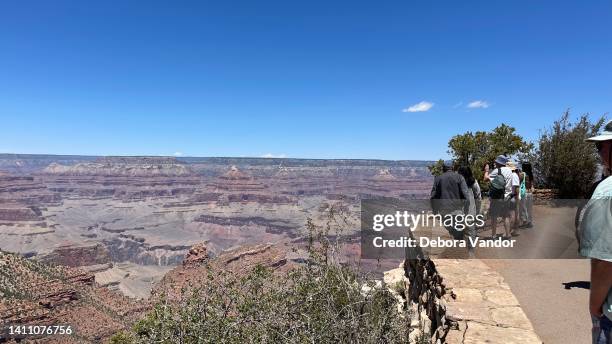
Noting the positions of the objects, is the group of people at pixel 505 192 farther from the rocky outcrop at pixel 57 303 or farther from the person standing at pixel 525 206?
the rocky outcrop at pixel 57 303

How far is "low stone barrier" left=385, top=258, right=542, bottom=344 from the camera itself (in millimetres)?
3785

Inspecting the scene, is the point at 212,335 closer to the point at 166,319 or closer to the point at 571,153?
the point at 166,319

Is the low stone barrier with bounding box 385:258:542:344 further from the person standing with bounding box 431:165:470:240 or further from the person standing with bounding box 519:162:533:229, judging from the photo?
the person standing with bounding box 519:162:533:229

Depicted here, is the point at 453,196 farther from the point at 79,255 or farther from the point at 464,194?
the point at 79,255

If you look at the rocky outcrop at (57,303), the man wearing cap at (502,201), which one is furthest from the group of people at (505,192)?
the rocky outcrop at (57,303)

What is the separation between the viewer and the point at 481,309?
4266 millimetres

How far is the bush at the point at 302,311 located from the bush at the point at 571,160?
9.35 metres

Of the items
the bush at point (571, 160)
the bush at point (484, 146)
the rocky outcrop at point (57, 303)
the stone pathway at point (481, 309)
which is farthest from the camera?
the rocky outcrop at point (57, 303)

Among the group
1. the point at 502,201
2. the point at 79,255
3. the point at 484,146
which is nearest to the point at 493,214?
the point at 502,201

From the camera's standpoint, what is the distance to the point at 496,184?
841 centimetres

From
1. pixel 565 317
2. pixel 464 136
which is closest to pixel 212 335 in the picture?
pixel 565 317

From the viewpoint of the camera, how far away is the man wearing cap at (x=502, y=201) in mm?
8361

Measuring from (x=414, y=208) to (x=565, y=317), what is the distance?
427cm
